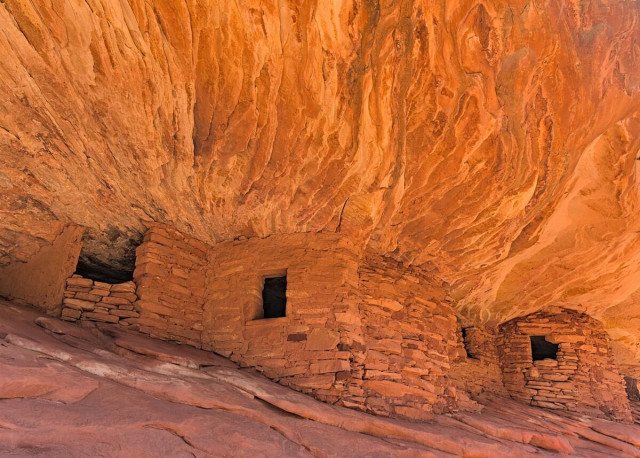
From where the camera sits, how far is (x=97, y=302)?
4570 millimetres

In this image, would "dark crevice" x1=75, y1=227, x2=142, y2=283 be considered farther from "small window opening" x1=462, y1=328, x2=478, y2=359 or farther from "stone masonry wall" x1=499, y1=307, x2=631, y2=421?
"stone masonry wall" x1=499, y1=307, x2=631, y2=421

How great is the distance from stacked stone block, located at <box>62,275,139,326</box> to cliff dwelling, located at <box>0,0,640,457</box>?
19 millimetres

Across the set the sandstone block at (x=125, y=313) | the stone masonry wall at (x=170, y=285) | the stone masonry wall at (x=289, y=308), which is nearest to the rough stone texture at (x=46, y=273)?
the sandstone block at (x=125, y=313)

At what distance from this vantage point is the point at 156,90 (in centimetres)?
349

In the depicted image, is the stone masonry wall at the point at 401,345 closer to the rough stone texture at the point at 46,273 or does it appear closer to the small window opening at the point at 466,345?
the small window opening at the point at 466,345

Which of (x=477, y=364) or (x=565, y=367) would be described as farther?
(x=477, y=364)

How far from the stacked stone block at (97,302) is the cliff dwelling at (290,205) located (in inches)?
0.7

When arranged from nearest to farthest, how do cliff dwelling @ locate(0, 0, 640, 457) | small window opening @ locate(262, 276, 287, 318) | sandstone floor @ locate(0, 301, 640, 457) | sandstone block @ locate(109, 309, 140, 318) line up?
sandstone floor @ locate(0, 301, 640, 457) → cliff dwelling @ locate(0, 0, 640, 457) → sandstone block @ locate(109, 309, 140, 318) → small window opening @ locate(262, 276, 287, 318)

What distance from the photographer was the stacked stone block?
4457 mm

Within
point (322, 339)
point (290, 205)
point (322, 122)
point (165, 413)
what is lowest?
point (165, 413)

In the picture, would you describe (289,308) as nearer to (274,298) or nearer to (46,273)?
(274,298)

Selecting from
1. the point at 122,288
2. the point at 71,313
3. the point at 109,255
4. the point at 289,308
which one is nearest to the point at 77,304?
the point at 71,313

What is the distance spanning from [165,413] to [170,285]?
2245 mm

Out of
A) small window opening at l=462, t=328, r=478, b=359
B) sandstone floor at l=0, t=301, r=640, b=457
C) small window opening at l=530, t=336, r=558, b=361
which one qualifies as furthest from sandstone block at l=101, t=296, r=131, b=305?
small window opening at l=530, t=336, r=558, b=361
